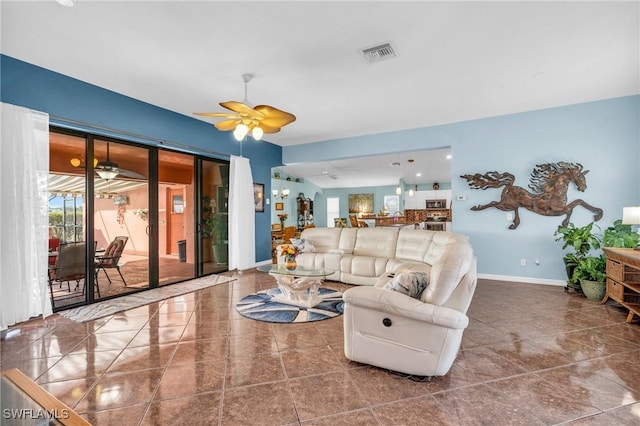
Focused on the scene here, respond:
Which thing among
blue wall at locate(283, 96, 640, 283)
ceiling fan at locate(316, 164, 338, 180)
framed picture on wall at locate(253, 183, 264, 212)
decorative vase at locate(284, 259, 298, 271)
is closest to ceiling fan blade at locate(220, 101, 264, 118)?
decorative vase at locate(284, 259, 298, 271)

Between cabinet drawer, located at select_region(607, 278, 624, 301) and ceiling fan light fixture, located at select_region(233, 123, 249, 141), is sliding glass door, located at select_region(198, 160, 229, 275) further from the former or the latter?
cabinet drawer, located at select_region(607, 278, 624, 301)

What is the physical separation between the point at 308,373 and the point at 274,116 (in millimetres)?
2528

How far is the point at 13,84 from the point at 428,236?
544 centimetres

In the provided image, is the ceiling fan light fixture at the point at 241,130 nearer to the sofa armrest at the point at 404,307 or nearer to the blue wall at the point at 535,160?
the sofa armrest at the point at 404,307

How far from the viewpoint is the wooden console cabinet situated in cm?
307

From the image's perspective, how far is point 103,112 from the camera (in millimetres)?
3959

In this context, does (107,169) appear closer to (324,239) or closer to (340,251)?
(324,239)

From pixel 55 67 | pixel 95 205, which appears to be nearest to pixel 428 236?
pixel 95 205

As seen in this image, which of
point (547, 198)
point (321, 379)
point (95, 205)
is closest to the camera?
point (321, 379)

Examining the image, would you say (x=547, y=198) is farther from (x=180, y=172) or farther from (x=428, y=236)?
(x=180, y=172)

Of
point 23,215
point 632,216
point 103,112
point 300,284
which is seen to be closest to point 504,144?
point 632,216

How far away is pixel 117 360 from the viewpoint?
242 cm

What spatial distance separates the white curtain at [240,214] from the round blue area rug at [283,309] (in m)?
1.77

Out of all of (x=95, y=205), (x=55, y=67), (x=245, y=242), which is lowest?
(x=245, y=242)
